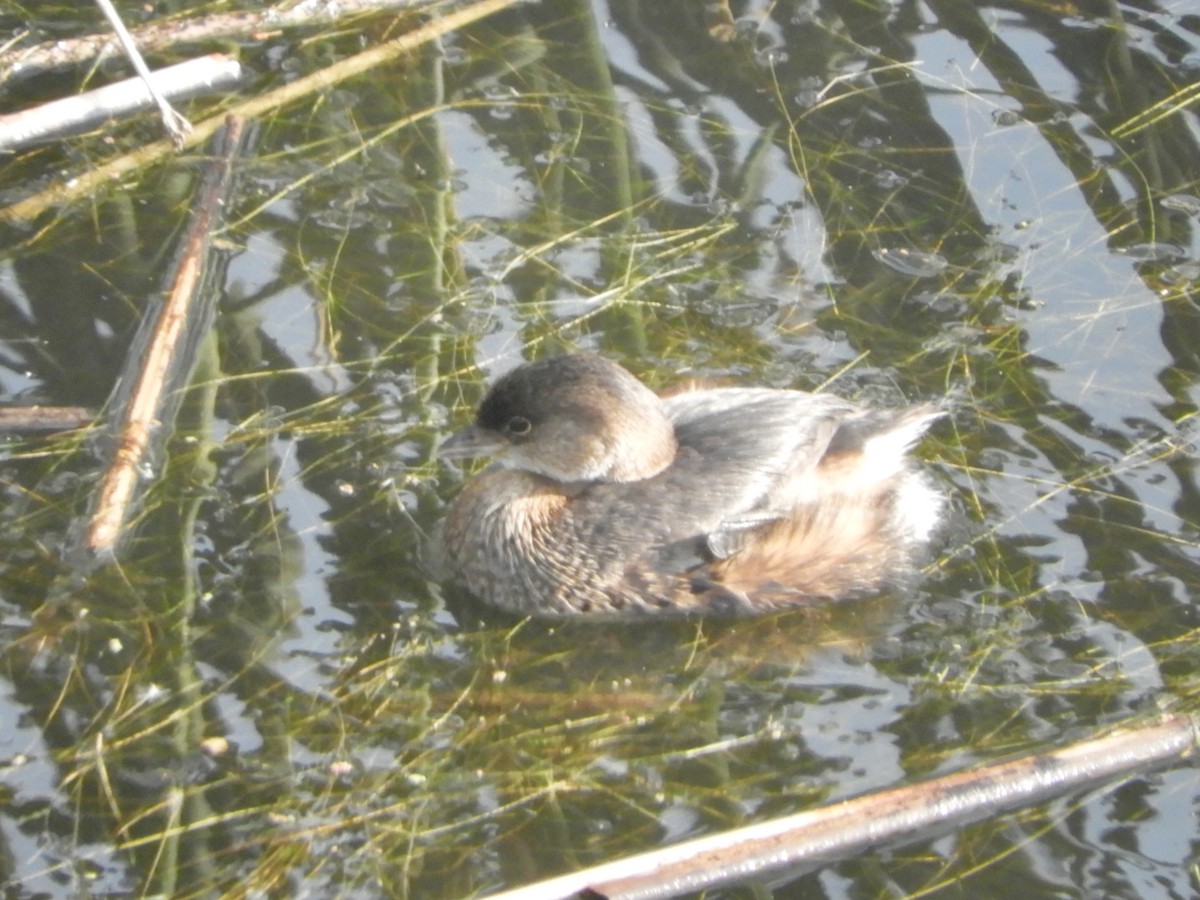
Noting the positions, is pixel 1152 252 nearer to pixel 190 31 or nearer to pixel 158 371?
pixel 158 371

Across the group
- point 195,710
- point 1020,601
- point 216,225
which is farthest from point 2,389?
point 1020,601

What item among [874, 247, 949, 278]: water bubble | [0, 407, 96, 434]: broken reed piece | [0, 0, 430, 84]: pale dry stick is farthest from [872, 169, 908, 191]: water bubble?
A: [0, 407, 96, 434]: broken reed piece

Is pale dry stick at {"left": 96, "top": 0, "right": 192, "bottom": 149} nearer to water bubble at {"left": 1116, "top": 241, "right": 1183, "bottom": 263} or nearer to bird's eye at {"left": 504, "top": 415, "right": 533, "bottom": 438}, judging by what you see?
bird's eye at {"left": 504, "top": 415, "right": 533, "bottom": 438}

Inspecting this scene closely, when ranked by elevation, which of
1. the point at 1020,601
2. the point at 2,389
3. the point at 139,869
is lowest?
the point at 1020,601

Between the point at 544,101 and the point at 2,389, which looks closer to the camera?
the point at 2,389

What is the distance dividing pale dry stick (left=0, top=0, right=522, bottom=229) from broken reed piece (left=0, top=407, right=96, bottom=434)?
3.68 feet

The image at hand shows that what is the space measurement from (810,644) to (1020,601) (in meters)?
0.59

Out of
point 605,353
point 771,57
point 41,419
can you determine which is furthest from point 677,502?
point 771,57

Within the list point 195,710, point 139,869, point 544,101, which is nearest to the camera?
point 139,869

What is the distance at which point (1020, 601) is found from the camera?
5.31 meters

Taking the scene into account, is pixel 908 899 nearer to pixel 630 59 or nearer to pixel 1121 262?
pixel 1121 262

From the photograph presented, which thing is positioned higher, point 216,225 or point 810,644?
point 216,225

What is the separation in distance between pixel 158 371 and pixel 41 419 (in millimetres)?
372

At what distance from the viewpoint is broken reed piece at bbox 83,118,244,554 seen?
5.27m
